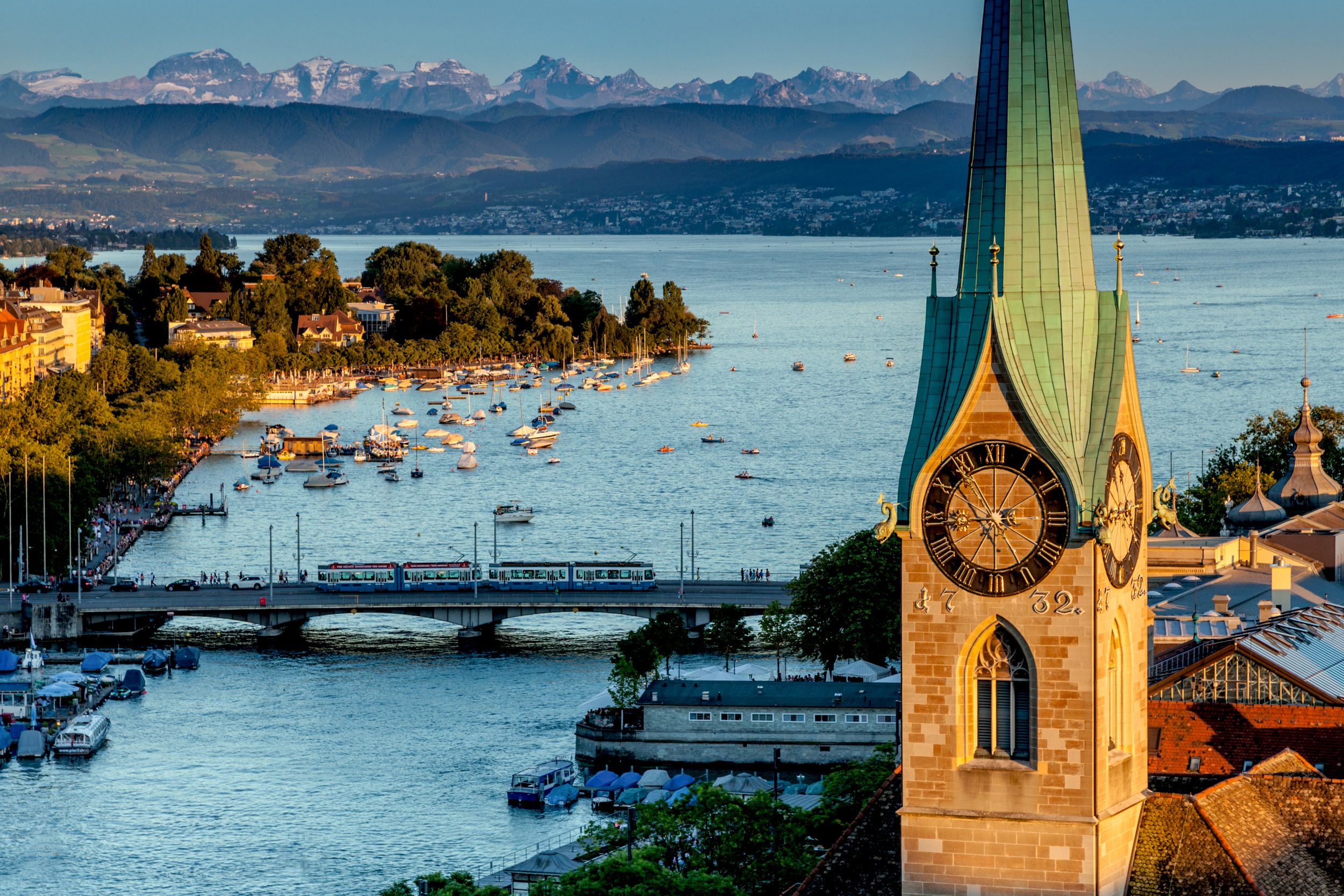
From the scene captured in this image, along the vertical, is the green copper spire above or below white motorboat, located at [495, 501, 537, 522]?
above

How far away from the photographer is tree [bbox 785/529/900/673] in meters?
77.2

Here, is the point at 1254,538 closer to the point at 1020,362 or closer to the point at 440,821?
the point at 440,821

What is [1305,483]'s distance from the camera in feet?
286

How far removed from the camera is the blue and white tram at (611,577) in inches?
3760

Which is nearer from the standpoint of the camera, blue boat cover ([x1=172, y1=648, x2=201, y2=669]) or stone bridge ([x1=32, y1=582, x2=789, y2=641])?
blue boat cover ([x1=172, y1=648, x2=201, y2=669])

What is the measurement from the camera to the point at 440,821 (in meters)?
64.9

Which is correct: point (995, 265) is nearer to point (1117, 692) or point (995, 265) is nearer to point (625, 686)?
point (1117, 692)

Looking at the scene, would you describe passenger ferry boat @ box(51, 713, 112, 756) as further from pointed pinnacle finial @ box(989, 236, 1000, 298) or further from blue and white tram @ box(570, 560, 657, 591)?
pointed pinnacle finial @ box(989, 236, 1000, 298)

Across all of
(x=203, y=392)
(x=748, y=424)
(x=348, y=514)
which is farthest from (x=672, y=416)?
(x=348, y=514)

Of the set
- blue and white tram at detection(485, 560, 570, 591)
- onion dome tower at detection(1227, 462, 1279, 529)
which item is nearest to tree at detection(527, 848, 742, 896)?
onion dome tower at detection(1227, 462, 1279, 529)

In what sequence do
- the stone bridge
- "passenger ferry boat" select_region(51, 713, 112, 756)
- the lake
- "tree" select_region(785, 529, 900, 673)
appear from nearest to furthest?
the lake, "passenger ferry boat" select_region(51, 713, 112, 756), "tree" select_region(785, 529, 900, 673), the stone bridge

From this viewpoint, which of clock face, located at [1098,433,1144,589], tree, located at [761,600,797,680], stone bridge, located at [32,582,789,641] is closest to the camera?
clock face, located at [1098,433,1144,589]

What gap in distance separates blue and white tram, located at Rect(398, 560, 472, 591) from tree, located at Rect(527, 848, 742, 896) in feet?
175

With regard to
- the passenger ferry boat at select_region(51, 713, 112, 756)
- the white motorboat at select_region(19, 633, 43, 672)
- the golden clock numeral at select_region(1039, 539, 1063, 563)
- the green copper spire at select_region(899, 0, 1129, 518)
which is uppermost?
the green copper spire at select_region(899, 0, 1129, 518)
